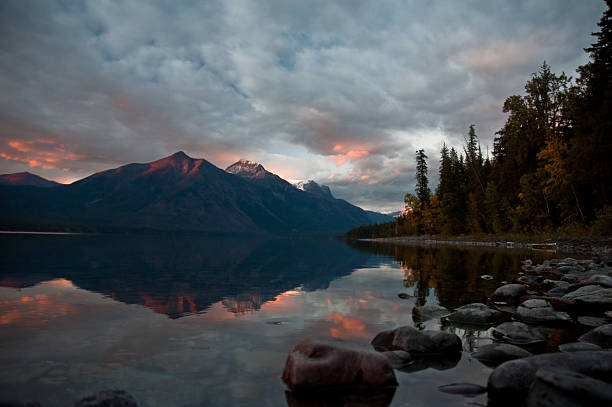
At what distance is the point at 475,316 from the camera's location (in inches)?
352

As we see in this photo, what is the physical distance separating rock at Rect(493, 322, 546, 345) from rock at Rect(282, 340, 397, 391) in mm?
3763

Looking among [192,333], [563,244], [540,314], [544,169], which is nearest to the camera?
[192,333]

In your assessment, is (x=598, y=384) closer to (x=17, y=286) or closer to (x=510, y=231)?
(x=17, y=286)

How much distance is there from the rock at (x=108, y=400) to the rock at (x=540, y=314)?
9092mm

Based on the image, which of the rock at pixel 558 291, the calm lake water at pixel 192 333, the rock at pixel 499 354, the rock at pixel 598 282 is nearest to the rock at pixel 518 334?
the calm lake water at pixel 192 333

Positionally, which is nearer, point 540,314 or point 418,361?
point 418,361

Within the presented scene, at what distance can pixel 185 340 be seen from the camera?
756cm

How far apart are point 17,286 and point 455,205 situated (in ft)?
255

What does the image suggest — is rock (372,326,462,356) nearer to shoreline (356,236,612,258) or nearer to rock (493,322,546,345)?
rock (493,322,546,345)

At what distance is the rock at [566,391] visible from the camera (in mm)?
3709

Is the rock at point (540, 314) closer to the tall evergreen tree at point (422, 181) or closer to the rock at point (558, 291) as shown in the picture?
the rock at point (558, 291)

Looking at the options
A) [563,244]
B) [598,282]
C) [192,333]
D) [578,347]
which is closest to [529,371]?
[578,347]

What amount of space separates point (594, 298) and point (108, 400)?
12168 mm

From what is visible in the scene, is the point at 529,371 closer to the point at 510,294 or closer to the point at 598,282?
the point at 510,294
